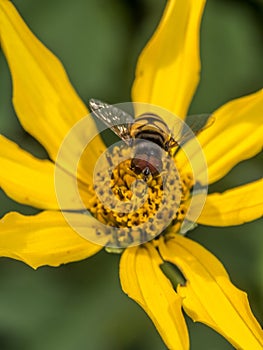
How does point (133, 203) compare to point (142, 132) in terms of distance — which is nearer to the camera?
point (142, 132)

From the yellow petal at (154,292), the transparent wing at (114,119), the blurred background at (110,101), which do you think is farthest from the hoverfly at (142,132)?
the blurred background at (110,101)

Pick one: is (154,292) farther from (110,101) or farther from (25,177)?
(110,101)

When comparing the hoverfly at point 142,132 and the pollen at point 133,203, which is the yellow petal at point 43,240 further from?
the hoverfly at point 142,132

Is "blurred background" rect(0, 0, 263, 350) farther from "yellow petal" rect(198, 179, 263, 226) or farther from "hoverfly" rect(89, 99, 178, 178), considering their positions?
"hoverfly" rect(89, 99, 178, 178)

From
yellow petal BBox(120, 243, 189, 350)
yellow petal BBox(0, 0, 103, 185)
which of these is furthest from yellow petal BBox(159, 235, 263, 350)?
yellow petal BBox(0, 0, 103, 185)

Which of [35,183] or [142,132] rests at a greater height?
[142,132]

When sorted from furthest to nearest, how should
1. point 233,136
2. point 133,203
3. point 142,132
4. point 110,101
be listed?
point 110,101 → point 233,136 → point 133,203 → point 142,132

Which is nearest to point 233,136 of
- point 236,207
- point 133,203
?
point 236,207
